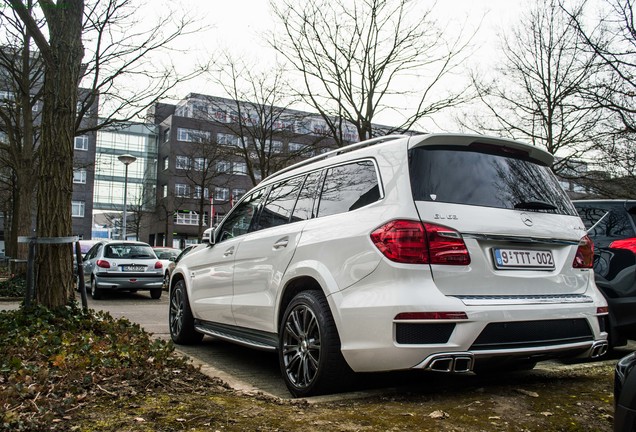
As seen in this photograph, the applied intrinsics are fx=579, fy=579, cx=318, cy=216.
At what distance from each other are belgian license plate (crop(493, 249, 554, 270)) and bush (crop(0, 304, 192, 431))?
242 cm

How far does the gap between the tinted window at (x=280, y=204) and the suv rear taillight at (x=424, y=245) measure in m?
1.51

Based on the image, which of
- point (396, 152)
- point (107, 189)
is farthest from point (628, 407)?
point (107, 189)

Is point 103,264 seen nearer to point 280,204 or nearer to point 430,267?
point 280,204

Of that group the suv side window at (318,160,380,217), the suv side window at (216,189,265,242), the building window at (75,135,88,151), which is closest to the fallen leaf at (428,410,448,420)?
the suv side window at (318,160,380,217)

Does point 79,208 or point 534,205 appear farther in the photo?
point 79,208

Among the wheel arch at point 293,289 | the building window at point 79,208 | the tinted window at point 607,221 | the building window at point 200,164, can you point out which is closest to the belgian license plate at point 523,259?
the wheel arch at point 293,289

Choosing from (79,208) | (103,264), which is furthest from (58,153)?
(79,208)

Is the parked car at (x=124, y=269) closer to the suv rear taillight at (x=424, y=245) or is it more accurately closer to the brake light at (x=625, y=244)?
the brake light at (x=625, y=244)

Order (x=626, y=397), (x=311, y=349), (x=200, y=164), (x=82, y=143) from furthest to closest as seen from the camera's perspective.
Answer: (x=82, y=143)
(x=200, y=164)
(x=311, y=349)
(x=626, y=397)

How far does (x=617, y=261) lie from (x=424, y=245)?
9.49 ft

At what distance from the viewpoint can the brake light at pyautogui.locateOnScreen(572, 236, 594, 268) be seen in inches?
158

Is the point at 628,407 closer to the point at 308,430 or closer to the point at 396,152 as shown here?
the point at 308,430

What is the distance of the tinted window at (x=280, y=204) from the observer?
16.2 ft

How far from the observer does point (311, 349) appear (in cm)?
401
